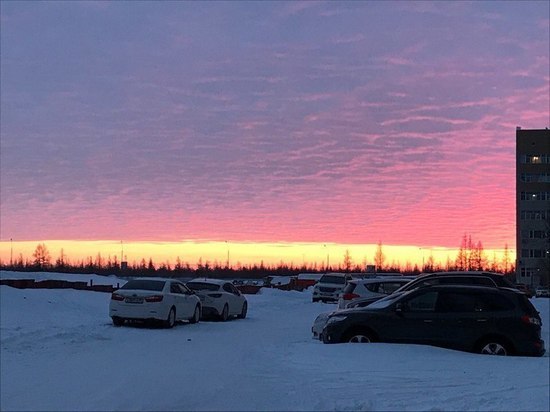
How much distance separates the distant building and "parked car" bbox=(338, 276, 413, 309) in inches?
3616

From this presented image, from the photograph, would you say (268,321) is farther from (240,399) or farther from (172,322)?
(240,399)

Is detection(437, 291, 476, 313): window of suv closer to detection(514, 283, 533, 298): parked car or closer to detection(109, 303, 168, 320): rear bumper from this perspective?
detection(514, 283, 533, 298): parked car

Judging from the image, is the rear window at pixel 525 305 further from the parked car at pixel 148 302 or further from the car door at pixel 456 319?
the parked car at pixel 148 302

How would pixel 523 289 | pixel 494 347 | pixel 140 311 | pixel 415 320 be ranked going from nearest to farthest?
pixel 494 347, pixel 415 320, pixel 140 311, pixel 523 289

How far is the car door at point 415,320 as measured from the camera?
14.0 m

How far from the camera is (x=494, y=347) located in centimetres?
1368

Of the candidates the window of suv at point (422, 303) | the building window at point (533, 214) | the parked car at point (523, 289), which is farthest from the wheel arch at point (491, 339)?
the building window at point (533, 214)

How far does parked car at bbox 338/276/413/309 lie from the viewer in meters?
21.8

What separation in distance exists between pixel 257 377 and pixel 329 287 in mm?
32121

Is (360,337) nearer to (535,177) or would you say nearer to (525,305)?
(525,305)

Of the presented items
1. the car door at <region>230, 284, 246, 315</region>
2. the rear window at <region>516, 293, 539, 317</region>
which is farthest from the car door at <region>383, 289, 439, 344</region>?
the car door at <region>230, 284, 246, 315</region>

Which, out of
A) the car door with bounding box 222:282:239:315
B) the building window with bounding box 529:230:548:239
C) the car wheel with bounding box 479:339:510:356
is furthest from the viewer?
the building window with bounding box 529:230:548:239

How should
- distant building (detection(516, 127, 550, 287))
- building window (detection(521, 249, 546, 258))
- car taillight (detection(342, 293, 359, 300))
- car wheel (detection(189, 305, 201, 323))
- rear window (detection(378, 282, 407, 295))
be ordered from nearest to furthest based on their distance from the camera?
car taillight (detection(342, 293, 359, 300))
rear window (detection(378, 282, 407, 295))
car wheel (detection(189, 305, 201, 323))
building window (detection(521, 249, 546, 258))
distant building (detection(516, 127, 550, 287))

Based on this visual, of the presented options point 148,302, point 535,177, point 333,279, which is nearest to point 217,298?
point 148,302
